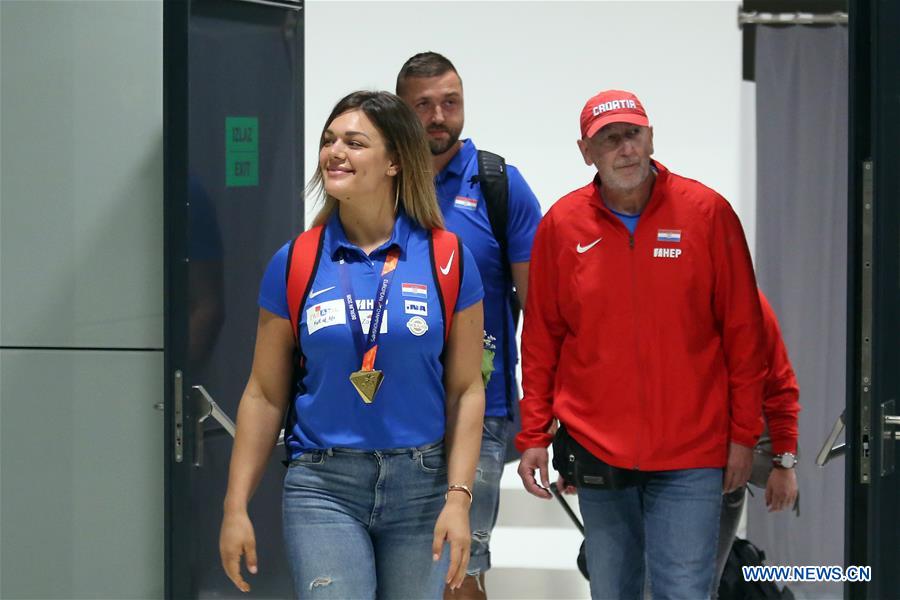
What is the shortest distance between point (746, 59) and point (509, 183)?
6.91 ft

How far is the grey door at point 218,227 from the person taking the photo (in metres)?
3.54

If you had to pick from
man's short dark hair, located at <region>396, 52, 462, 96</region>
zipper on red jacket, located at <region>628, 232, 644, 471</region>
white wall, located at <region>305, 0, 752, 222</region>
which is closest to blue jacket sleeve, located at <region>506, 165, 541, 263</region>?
man's short dark hair, located at <region>396, 52, 462, 96</region>

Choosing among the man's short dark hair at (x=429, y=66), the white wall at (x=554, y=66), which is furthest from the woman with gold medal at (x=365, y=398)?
the white wall at (x=554, y=66)

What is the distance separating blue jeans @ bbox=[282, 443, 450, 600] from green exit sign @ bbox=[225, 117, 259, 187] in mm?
1686

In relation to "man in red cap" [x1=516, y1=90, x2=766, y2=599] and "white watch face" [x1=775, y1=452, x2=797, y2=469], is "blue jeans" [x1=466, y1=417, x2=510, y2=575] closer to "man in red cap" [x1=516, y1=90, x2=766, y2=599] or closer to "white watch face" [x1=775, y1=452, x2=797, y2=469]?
"man in red cap" [x1=516, y1=90, x2=766, y2=599]

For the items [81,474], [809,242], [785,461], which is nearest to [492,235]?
[785,461]

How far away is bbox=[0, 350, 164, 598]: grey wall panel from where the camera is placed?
381 cm

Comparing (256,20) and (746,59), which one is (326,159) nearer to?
(256,20)

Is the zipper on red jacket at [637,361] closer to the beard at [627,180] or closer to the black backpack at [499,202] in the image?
the beard at [627,180]

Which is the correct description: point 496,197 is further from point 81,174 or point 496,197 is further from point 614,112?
point 81,174

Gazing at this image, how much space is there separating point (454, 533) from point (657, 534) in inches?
33.7

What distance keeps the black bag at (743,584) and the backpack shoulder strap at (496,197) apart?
1.32 metres

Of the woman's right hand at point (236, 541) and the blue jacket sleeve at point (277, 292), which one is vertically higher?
the blue jacket sleeve at point (277, 292)

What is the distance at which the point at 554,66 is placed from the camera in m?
5.43
